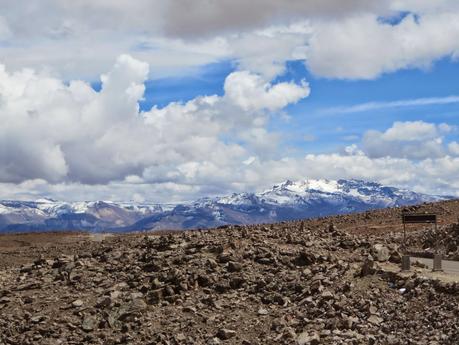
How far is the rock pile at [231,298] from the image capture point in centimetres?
2562

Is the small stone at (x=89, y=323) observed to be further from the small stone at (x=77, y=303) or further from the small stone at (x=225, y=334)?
the small stone at (x=225, y=334)

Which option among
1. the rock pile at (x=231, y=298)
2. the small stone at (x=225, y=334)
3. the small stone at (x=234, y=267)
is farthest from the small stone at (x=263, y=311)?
the small stone at (x=234, y=267)

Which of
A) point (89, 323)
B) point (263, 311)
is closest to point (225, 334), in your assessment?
point (263, 311)

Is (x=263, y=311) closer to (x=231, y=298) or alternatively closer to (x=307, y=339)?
(x=231, y=298)

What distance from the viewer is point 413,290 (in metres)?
27.3

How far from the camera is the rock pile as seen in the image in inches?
1009

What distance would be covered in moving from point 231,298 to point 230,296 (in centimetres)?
14

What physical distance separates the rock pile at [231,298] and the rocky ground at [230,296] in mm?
50

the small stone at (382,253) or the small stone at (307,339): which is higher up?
the small stone at (382,253)

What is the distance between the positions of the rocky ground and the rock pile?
50 mm

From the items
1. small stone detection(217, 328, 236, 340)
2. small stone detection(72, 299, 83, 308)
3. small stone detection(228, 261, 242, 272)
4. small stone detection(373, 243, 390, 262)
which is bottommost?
small stone detection(217, 328, 236, 340)

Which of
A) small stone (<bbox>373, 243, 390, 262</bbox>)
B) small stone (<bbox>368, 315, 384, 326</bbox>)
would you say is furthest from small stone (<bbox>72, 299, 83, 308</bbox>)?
small stone (<bbox>373, 243, 390, 262</bbox>)

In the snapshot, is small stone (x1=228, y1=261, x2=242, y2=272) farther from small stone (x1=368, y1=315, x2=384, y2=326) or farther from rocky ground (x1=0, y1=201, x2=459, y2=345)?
small stone (x1=368, y1=315, x2=384, y2=326)

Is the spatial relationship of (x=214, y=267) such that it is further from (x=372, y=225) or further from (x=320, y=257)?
(x=372, y=225)
